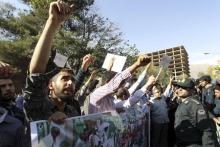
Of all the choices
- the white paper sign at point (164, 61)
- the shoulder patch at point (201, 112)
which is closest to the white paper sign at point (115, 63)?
the shoulder patch at point (201, 112)

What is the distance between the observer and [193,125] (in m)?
5.70

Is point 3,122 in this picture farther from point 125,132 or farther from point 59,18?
point 125,132

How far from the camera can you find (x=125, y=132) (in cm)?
586

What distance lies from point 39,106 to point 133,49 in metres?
35.9

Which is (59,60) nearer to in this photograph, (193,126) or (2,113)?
(193,126)

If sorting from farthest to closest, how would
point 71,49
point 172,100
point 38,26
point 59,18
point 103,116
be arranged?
point 38,26
point 71,49
point 172,100
point 103,116
point 59,18

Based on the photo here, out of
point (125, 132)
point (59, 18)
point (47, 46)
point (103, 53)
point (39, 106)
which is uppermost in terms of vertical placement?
point (103, 53)

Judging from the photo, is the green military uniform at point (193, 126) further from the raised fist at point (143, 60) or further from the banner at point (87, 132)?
the raised fist at point (143, 60)

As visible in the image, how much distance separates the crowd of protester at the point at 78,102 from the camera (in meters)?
2.99

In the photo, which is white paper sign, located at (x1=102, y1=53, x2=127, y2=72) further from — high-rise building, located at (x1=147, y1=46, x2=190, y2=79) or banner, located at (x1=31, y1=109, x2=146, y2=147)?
high-rise building, located at (x1=147, y1=46, x2=190, y2=79)

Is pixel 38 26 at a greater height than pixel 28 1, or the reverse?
pixel 28 1

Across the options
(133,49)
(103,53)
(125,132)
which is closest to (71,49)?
(103,53)

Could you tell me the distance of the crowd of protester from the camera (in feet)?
9.80

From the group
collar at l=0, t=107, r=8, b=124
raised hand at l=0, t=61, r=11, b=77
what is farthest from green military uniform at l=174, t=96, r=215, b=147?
collar at l=0, t=107, r=8, b=124
